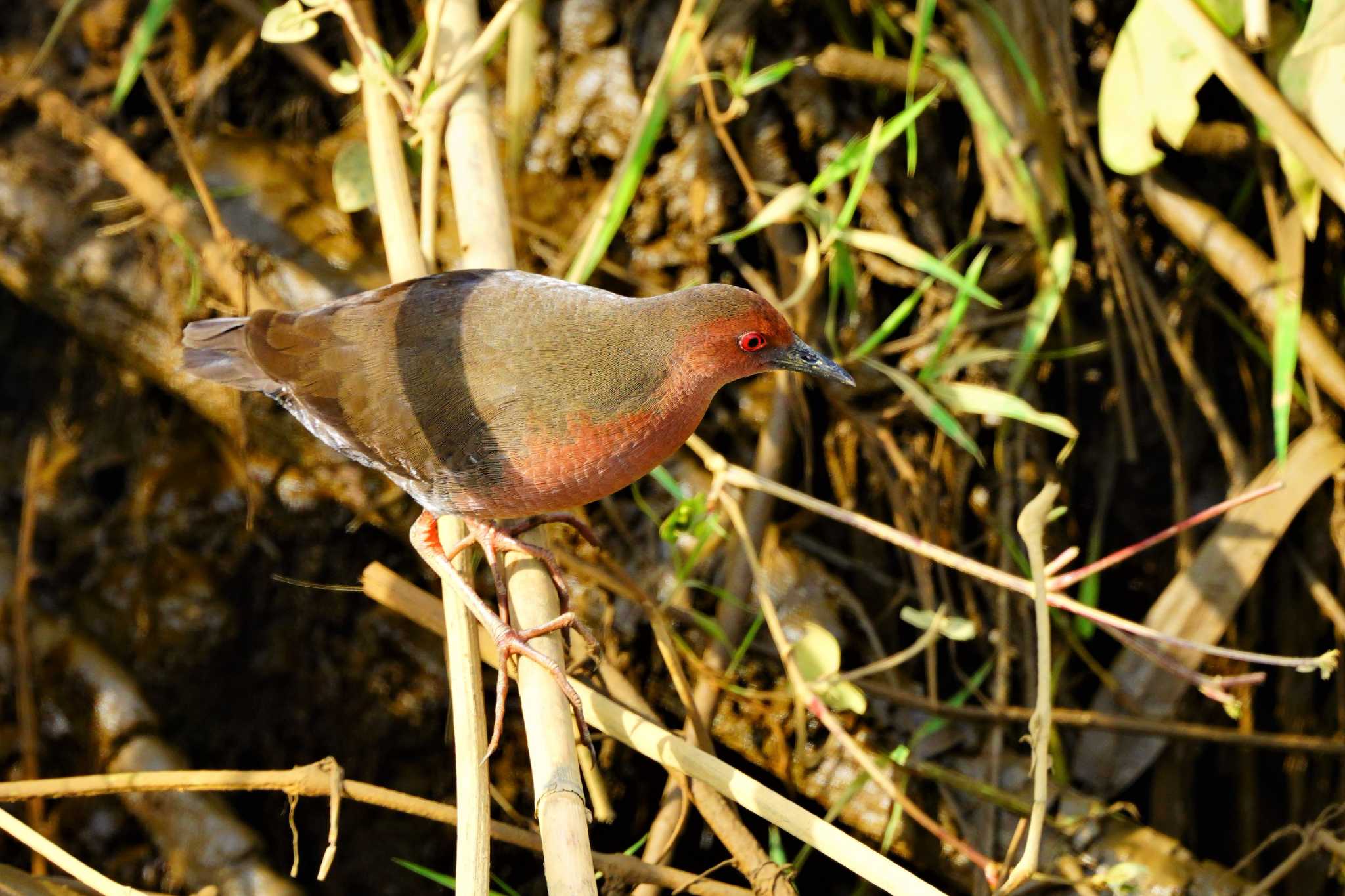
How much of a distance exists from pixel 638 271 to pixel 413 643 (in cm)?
137

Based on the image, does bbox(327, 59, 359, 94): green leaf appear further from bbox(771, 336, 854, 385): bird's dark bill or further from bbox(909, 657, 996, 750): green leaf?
bbox(909, 657, 996, 750): green leaf

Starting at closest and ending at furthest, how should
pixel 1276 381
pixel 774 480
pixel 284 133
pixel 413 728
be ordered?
pixel 1276 381 → pixel 774 480 → pixel 413 728 → pixel 284 133

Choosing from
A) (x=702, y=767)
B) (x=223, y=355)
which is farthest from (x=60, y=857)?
(x=223, y=355)

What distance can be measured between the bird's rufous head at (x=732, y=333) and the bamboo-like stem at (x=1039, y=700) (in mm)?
766

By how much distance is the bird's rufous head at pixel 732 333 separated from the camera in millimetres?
2619

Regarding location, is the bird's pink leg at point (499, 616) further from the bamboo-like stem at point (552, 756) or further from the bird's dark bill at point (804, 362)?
the bird's dark bill at point (804, 362)

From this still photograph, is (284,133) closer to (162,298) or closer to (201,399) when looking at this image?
(162,298)

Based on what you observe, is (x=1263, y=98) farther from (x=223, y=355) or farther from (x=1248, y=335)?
(x=223, y=355)

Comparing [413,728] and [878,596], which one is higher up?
[878,596]

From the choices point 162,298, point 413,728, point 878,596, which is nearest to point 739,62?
point 878,596

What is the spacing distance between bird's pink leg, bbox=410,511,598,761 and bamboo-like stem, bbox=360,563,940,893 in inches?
2.9

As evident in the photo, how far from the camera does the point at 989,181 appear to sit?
359 centimetres

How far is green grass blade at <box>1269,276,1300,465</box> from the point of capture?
313 cm

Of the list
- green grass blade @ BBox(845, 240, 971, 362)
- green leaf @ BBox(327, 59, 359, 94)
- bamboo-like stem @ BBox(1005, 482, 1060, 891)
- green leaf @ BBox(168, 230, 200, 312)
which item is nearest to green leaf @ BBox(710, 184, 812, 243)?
green grass blade @ BBox(845, 240, 971, 362)
